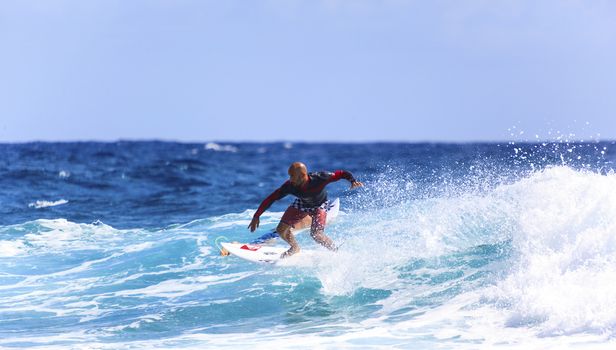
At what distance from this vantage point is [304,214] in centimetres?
1173

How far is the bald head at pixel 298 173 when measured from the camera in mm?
11016

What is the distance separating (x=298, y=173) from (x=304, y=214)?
2.96 ft

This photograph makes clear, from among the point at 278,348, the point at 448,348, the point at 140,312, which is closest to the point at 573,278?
the point at 448,348

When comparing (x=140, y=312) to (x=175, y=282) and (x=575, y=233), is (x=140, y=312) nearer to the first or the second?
(x=175, y=282)

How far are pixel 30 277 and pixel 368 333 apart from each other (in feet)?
22.9

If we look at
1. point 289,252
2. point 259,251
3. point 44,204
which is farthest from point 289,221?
point 44,204

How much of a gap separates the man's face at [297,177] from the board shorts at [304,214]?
0.47m

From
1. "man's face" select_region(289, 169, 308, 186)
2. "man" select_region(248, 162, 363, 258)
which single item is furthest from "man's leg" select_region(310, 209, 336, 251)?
"man's face" select_region(289, 169, 308, 186)

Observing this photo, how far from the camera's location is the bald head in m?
11.0

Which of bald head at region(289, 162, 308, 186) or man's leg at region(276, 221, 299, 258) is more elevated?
bald head at region(289, 162, 308, 186)

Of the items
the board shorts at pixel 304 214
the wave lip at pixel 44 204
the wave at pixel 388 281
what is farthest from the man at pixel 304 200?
the wave lip at pixel 44 204

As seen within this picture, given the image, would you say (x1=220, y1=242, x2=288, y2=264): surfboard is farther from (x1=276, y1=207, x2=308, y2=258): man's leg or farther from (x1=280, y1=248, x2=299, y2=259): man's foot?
(x1=276, y1=207, x2=308, y2=258): man's leg

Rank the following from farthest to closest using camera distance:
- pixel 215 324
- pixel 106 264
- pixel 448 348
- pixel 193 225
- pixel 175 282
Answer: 1. pixel 193 225
2. pixel 106 264
3. pixel 175 282
4. pixel 215 324
5. pixel 448 348

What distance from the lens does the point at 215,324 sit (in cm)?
1012
